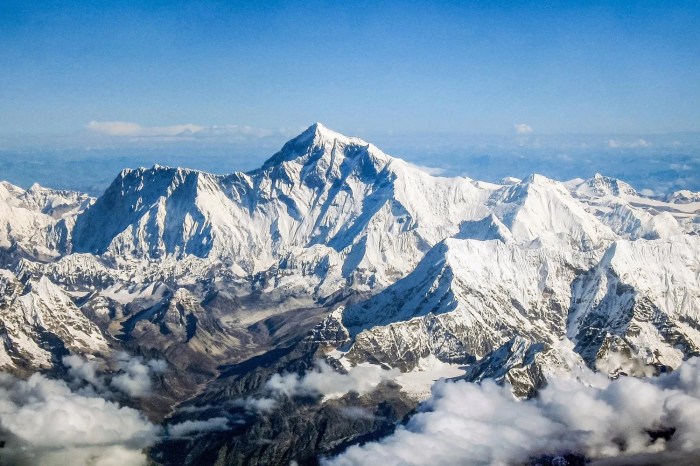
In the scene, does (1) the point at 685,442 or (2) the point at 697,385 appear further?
(2) the point at 697,385

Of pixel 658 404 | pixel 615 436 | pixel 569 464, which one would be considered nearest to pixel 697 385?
pixel 658 404

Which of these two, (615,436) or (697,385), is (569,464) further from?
(697,385)

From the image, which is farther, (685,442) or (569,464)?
(569,464)

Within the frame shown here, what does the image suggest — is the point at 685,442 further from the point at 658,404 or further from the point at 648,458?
the point at 658,404

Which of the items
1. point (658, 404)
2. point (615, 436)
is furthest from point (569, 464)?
point (658, 404)

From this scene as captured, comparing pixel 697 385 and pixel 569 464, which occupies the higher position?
pixel 697 385

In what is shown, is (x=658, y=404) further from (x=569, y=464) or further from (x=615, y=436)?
(x=569, y=464)

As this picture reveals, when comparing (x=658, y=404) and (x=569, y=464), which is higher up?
(x=658, y=404)
